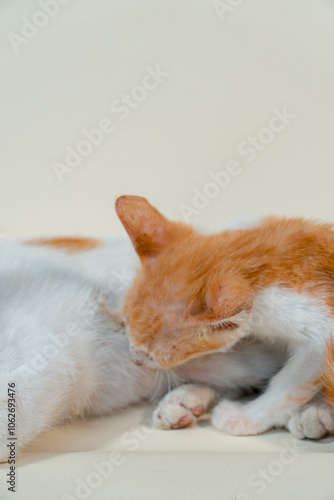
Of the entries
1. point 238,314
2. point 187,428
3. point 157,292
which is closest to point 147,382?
point 187,428

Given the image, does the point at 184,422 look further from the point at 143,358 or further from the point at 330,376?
the point at 330,376

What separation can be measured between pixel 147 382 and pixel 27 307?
0.92 ft

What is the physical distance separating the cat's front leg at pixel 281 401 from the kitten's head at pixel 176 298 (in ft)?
0.39

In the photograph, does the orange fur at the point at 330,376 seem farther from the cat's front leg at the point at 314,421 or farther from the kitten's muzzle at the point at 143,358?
the kitten's muzzle at the point at 143,358

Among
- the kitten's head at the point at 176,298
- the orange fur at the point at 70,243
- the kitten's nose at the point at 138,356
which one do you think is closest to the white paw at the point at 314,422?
the kitten's head at the point at 176,298

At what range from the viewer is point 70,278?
129 centimetres

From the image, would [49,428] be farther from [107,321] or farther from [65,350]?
[107,321]

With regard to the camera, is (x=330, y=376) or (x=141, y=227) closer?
(x=330, y=376)

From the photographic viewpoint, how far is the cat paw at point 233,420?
1113 millimetres


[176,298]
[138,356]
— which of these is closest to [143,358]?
[138,356]

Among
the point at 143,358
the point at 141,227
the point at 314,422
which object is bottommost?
the point at 314,422

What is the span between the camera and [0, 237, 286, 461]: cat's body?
1101 millimetres

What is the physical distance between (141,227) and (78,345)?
253 mm

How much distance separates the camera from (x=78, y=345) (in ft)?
3.89
